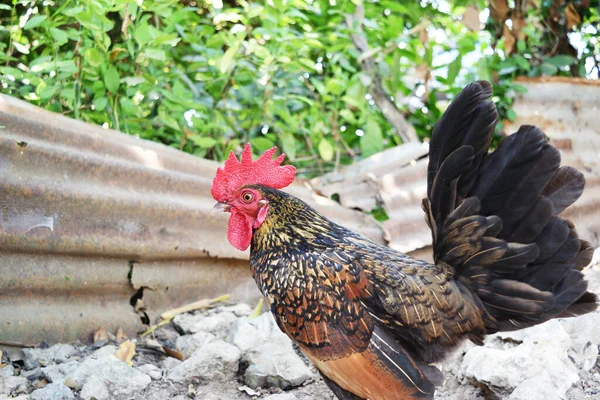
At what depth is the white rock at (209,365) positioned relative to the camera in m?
3.63

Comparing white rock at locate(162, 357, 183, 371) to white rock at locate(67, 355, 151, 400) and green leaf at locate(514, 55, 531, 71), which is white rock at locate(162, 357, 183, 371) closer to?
white rock at locate(67, 355, 151, 400)

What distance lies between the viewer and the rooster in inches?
112

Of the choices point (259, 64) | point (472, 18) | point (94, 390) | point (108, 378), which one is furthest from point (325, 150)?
point (94, 390)

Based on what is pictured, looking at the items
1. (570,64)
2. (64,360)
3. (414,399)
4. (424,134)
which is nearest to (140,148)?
(64,360)

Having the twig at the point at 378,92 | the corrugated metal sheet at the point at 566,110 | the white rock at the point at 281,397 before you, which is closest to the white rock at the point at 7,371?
the white rock at the point at 281,397

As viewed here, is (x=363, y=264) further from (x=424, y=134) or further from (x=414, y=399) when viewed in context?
(x=424, y=134)

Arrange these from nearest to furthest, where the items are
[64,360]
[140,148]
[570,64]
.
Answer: [64,360] < [140,148] < [570,64]

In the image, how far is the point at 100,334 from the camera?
4.01m

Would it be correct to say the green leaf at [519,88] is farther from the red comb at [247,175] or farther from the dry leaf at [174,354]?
the dry leaf at [174,354]

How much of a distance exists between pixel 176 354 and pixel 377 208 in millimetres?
2137

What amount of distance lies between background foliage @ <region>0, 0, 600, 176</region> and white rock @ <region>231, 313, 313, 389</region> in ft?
5.45

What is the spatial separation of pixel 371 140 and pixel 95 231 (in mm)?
2834

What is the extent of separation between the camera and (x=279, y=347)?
12.6ft

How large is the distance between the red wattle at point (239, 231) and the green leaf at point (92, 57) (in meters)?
1.87
